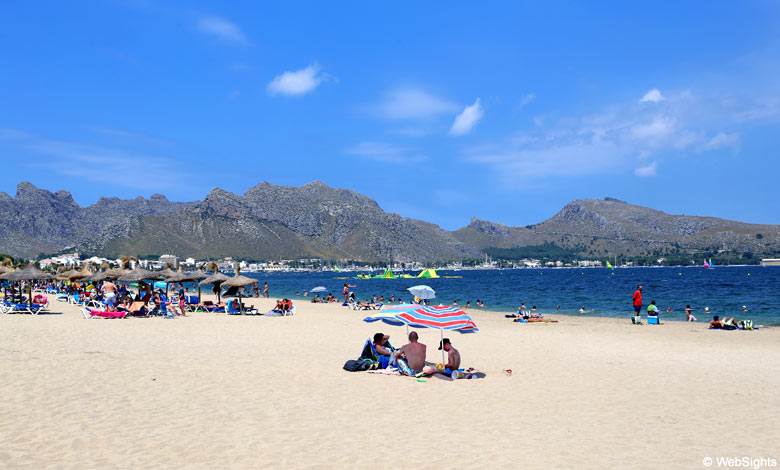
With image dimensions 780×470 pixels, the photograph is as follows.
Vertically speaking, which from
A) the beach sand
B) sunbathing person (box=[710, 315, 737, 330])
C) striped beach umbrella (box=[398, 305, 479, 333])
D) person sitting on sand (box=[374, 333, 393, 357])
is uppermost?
striped beach umbrella (box=[398, 305, 479, 333])

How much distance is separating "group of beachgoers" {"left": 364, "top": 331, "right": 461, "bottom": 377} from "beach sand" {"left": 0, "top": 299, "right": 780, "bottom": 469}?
0.30 meters

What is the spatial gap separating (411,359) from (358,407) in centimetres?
294

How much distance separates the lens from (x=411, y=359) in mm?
11375

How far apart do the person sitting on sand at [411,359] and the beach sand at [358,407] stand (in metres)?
0.45

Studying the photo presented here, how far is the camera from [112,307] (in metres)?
23.7

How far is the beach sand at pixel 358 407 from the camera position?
6.23m

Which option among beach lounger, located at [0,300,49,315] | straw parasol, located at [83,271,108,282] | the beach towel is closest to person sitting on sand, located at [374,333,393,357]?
the beach towel

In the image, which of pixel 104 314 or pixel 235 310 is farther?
pixel 235 310

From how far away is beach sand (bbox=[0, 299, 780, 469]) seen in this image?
20.4ft

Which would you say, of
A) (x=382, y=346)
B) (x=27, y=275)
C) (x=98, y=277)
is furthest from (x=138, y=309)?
(x=382, y=346)

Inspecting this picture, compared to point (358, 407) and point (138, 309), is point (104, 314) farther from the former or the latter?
point (358, 407)

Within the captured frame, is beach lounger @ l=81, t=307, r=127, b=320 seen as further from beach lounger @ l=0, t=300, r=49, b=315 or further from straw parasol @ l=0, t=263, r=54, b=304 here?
straw parasol @ l=0, t=263, r=54, b=304

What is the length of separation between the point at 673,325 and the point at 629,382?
16075mm

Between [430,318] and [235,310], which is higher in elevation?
[430,318]
